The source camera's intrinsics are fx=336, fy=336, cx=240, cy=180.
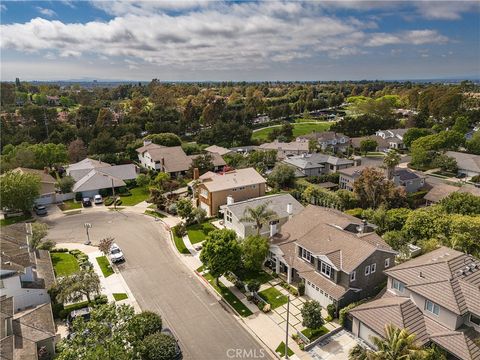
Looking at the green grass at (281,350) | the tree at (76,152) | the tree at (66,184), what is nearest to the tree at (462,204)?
the green grass at (281,350)

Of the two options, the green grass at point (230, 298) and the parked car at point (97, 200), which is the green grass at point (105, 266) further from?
the parked car at point (97, 200)

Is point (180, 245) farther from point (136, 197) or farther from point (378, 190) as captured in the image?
point (378, 190)

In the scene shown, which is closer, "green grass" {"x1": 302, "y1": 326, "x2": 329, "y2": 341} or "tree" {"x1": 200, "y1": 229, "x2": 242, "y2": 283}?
"green grass" {"x1": 302, "y1": 326, "x2": 329, "y2": 341}

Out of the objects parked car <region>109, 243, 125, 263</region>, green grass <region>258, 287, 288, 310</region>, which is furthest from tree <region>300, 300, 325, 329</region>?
parked car <region>109, 243, 125, 263</region>

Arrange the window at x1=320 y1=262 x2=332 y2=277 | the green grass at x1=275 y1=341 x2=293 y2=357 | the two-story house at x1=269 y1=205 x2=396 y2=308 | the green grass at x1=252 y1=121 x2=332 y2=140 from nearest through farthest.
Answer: the green grass at x1=275 y1=341 x2=293 y2=357
the two-story house at x1=269 y1=205 x2=396 y2=308
the window at x1=320 y1=262 x2=332 y2=277
the green grass at x1=252 y1=121 x2=332 y2=140

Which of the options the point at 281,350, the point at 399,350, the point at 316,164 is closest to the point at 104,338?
the point at 281,350

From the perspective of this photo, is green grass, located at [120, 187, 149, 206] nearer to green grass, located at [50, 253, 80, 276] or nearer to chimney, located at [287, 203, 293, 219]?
green grass, located at [50, 253, 80, 276]
